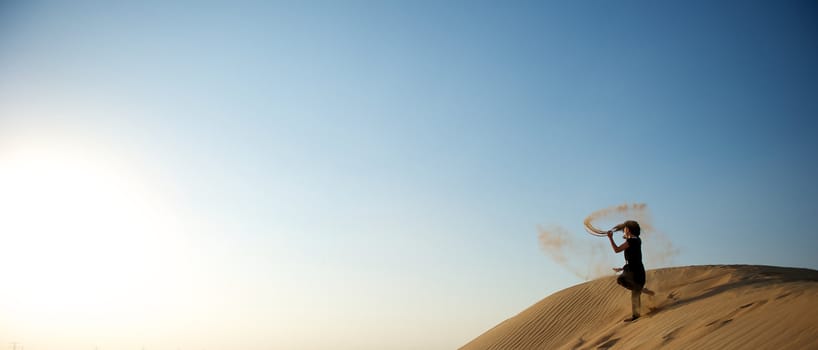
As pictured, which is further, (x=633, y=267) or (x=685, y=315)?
(x=633, y=267)

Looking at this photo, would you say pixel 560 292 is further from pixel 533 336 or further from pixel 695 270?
pixel 695 270

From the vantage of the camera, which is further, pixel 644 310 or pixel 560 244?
pixel 560 244

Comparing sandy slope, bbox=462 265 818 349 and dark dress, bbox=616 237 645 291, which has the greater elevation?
dark dress, bbox=616 237 645 291

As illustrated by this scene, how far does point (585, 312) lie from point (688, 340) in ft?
19.3

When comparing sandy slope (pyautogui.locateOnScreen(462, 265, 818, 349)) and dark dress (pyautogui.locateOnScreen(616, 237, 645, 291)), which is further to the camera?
dark dress (pyautogui.locateOnScreen(616, 237, 645, 291))

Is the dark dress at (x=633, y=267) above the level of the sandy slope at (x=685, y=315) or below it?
above

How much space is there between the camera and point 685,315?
8.96m

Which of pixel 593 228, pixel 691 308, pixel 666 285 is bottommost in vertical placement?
pixel 691 308

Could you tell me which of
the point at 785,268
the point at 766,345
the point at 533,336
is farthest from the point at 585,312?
the point at 766,345

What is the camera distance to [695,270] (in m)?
13.2

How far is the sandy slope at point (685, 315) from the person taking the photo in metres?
6.93

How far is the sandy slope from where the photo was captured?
22.7 ft

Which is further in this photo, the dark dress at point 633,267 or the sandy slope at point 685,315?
the dark dress at point 633,267

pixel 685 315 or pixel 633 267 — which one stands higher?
pixel 633 267
